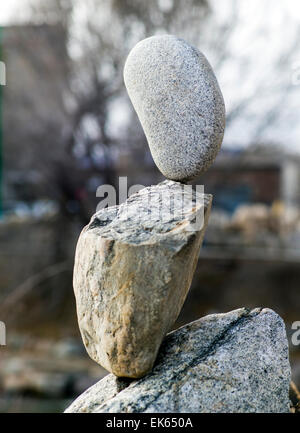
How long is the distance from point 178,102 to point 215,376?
1.35m

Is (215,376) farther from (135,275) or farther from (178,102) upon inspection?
(178,102)

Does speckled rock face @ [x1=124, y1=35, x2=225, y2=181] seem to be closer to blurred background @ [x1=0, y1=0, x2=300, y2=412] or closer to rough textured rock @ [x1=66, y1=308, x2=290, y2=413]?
rough textured rock @ [x1=66, y1=308, x2=290, y2=413]

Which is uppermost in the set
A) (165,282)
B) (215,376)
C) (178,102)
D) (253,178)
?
(253,178)

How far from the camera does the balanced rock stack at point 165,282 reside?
237 cm

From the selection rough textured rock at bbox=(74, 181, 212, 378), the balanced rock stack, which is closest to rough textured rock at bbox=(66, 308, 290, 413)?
the balanced rock stack

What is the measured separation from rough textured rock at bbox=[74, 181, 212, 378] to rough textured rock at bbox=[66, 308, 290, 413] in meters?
0.13

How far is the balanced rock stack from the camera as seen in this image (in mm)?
2373

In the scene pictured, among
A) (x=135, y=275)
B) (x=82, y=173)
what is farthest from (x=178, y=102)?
(x=82, y=173)

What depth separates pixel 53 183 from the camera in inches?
418

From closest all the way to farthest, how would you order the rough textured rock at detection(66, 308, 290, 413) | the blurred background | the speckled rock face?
the rough textured rock at detection(66, 308, 290, 413)
the speckled rock face
the blurred background

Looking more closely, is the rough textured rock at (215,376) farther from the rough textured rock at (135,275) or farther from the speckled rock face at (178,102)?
the speckled rock face at (178,102)

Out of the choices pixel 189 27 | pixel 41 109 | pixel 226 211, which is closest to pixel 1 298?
pixel 41 109

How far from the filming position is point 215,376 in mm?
2404

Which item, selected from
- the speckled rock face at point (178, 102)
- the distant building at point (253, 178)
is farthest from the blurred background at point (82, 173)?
the speckled rock face at point (178, 102)
